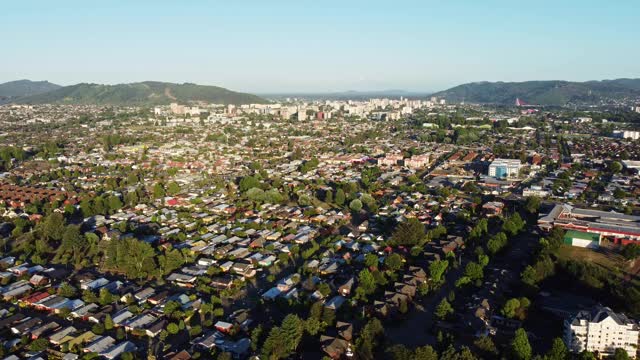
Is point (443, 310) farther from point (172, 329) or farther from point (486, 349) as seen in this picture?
point (172, 329)

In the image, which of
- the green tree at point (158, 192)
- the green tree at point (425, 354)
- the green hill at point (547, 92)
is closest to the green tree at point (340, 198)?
the green tree at point (158, 192)

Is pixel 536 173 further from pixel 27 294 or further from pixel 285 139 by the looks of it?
pixel 27 294

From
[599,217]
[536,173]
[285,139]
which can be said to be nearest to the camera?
[599,217]

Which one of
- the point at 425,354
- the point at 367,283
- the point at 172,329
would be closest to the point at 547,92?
the point at 367,283

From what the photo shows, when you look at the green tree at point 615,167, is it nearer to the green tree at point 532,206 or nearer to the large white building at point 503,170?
the large white building at point 503,170

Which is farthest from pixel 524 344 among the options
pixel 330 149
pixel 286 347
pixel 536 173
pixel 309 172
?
pixel 330 149

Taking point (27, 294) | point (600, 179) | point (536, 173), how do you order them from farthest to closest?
point (536, 173), point (600, 179), point (27, 294)
